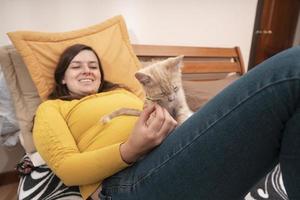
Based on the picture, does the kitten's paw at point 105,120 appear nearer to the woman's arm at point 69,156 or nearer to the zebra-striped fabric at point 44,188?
the woman's arm at point 69,156

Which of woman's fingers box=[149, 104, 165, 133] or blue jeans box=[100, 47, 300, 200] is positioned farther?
woman's fingers box=[149, 104, 165, 133]

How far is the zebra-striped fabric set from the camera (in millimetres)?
949

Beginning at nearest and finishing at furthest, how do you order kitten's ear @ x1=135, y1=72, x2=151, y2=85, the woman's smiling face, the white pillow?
kitten's ear @ x1=135, y1=72, x2=151, y2=85, the woman's smiling face, the white pillow

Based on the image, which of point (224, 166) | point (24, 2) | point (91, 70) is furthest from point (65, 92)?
point (224, 166)

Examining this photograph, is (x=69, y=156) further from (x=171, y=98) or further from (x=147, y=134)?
(x=171, y=98)

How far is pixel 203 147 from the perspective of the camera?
26.5 inches

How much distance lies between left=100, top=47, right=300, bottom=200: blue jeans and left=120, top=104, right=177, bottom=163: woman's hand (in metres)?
0.03

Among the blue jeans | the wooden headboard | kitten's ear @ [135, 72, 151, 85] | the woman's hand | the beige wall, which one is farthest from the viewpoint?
the wooden headboard

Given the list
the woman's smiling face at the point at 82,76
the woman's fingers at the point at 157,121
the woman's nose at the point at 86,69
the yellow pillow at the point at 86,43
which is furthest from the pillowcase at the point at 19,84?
the woman's fingers at the point at 157,121

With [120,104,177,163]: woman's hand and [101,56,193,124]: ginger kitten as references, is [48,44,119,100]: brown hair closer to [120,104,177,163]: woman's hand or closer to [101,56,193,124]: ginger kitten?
[101,56,193,124]: ginger kitten

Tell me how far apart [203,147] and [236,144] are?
78 millimetres

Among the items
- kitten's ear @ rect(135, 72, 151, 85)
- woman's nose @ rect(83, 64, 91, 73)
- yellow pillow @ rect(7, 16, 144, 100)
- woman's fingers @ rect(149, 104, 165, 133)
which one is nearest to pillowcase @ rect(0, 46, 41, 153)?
yellow pillow @ rect(7, 16, 144, 100)

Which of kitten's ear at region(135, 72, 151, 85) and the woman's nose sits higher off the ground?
kitten's ear at region(135, 72, 151, 85)

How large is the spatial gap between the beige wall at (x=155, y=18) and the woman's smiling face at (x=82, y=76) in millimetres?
522
